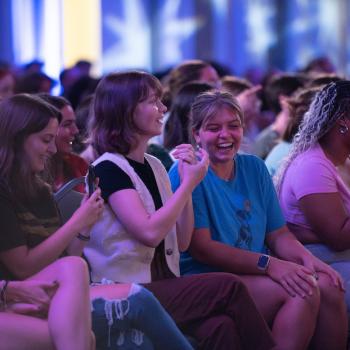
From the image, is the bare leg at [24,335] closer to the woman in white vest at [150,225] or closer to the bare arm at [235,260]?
the woman in white vest at [150,225]

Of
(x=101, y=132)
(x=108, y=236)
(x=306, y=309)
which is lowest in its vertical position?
(x=306, y=309)

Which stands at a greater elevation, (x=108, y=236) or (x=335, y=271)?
(x=108, y=236)

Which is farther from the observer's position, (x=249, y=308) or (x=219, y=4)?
(x=219, y=4)

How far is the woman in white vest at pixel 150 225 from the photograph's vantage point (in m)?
3.19

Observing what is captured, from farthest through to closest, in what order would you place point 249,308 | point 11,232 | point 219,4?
1. point 219,4
2. point 249,308
3. point 11,232

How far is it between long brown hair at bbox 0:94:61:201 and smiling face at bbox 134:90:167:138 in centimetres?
40

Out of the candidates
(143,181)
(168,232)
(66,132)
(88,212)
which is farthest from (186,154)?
(66,132)

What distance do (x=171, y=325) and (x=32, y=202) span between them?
0.60 metres

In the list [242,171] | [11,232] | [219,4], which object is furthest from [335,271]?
[219,4]

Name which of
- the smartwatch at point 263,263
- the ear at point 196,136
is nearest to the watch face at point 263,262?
the smartwatch at point 263,263

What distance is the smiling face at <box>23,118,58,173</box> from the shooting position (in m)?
3.05

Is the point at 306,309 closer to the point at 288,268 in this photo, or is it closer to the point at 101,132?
the point at 288,268

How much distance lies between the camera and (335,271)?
12.0 ft

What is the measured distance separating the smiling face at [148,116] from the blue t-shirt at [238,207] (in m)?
0.27
